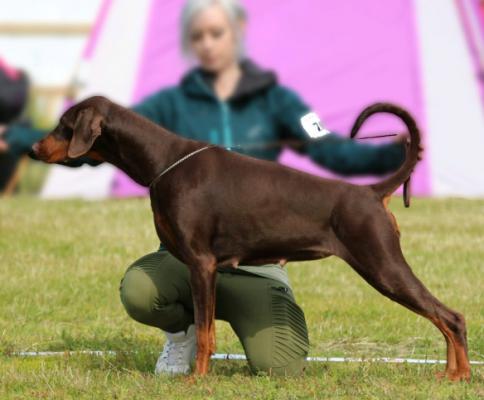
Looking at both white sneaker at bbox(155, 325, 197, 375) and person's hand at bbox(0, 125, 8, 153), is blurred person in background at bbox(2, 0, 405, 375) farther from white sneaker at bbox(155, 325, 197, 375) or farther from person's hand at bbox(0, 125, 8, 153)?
person's hand at bbox(0, 125, 8, 153)

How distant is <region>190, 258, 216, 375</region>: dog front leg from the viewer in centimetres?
421

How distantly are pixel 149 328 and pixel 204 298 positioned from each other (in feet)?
4.90

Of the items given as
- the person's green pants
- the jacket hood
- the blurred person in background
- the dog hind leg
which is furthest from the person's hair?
the dog hind leg

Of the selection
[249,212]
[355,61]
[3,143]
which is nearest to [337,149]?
[355,61]

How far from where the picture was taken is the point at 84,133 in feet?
14.0

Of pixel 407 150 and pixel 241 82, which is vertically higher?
pixel 407 150

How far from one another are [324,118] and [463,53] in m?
1.41

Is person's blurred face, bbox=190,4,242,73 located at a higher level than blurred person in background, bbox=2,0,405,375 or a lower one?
higher

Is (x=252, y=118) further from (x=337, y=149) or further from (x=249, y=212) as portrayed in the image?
(x=249, y=212)

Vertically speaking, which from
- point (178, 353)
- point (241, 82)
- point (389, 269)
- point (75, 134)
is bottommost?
point (178, 353)

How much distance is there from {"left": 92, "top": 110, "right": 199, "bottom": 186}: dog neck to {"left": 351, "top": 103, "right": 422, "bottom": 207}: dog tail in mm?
642

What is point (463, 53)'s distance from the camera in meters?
10.6

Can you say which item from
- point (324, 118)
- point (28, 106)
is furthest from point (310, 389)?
point (28, 106)

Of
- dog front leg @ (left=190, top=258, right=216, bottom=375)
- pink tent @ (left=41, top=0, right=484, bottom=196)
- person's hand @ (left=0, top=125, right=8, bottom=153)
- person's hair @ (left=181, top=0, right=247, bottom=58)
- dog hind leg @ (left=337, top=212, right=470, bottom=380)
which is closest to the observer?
dog hind leg @ (left=337, top=212, right=470, bottom=380)
